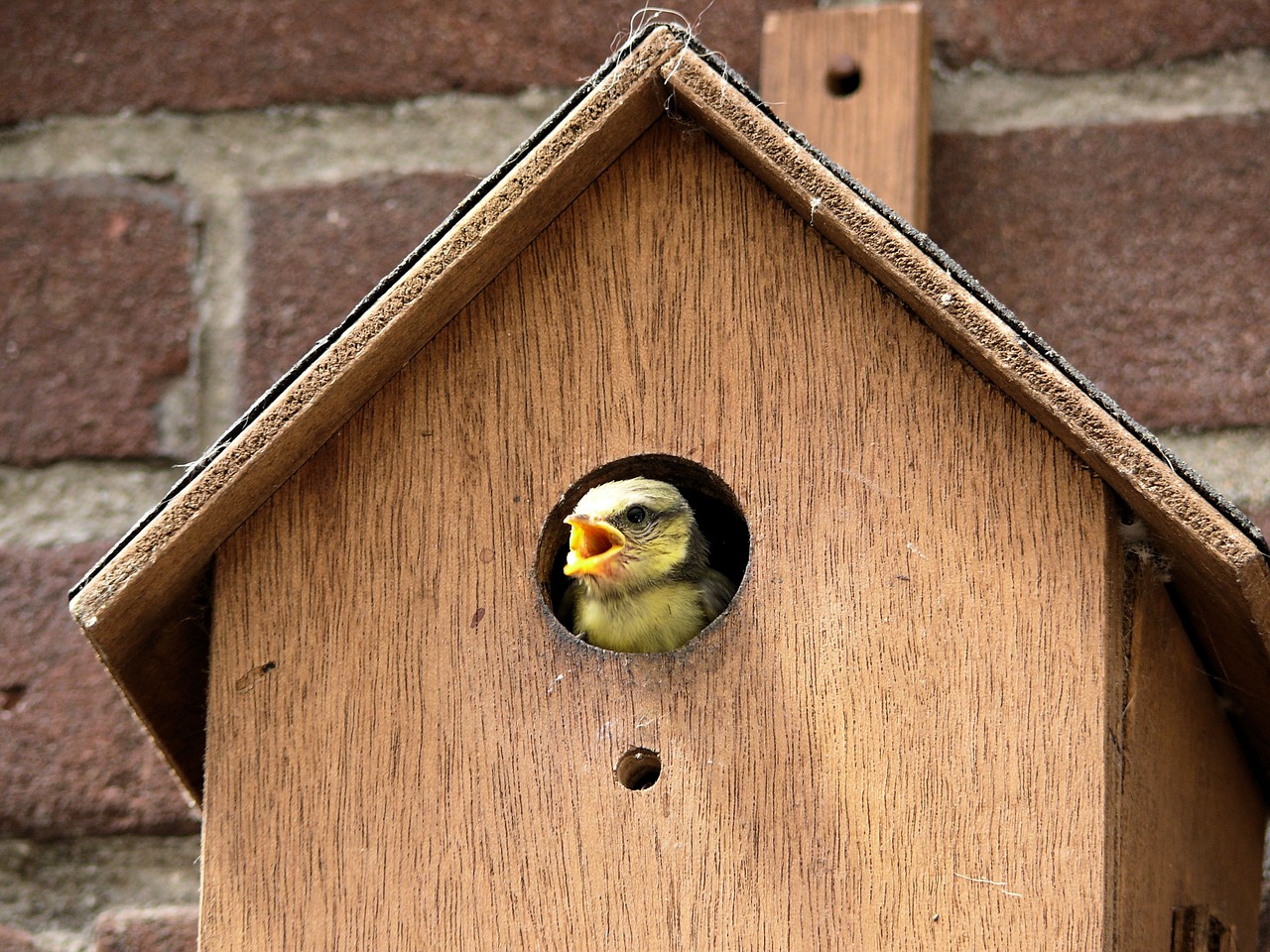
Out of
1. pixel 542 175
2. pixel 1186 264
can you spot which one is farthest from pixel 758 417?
pixel 1186 264

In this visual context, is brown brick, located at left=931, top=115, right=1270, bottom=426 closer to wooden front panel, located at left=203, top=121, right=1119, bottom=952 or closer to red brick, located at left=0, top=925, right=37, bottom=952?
wooden front panel, located at left=203, top=121, right=1119, bottom=952

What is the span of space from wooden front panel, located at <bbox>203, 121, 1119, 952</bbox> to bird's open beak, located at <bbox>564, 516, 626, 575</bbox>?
8.3 inches

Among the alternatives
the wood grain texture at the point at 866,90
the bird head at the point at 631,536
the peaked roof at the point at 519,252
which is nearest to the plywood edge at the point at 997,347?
the peaked roof at the point at 519,252

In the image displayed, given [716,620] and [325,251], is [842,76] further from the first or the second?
[716,620]

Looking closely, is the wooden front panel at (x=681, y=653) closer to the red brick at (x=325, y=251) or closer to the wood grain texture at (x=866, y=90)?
the wood grain texture at (x=866, y=90)

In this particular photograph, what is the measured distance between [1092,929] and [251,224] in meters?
1.17

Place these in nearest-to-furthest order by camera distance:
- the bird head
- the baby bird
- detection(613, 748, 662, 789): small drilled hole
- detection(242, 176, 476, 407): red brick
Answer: detection(613, 748, 662, 789): small drilled hole < the bird head < the baby bird < detection(242, 176, 476, 407): red brick

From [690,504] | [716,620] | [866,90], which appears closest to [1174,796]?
[716,620]

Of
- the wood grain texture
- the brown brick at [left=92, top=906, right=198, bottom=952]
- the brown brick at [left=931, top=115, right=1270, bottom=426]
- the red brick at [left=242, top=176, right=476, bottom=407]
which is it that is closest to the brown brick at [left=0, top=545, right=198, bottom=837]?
the brown brick at [left=92, top=906, right=198, bottom=952]

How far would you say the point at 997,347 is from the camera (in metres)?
1.05

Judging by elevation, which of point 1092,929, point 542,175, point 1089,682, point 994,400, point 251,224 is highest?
point 251,224

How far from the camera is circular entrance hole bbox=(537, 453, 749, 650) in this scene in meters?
1.20

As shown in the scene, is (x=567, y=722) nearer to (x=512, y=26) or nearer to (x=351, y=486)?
(x=351, y=486)

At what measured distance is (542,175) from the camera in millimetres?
1120
